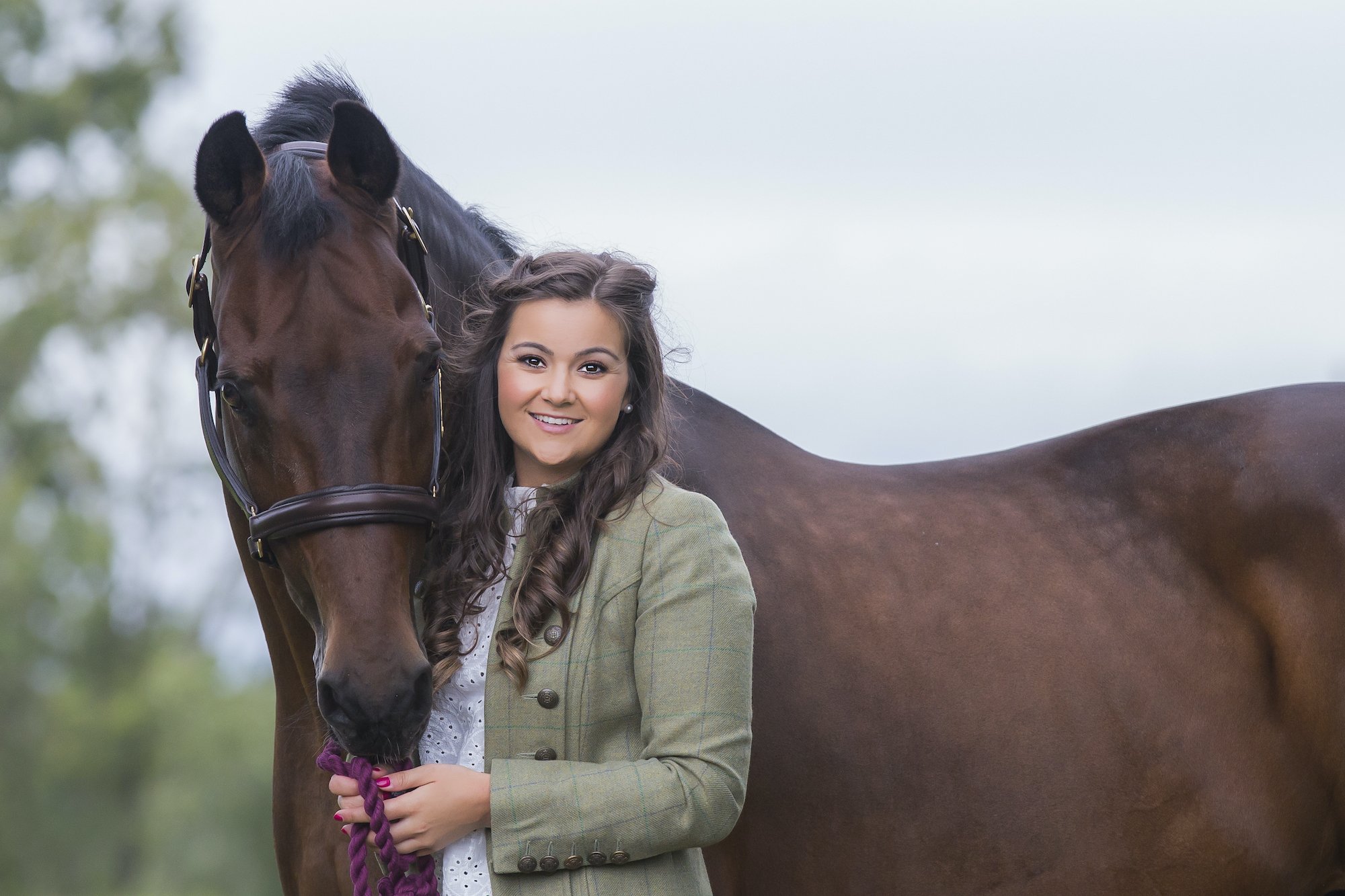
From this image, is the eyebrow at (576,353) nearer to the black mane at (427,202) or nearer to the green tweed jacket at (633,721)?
the green tweed jacket at (633,721)

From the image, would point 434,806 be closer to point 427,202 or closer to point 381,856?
point 381,856

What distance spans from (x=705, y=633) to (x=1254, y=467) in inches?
79.4

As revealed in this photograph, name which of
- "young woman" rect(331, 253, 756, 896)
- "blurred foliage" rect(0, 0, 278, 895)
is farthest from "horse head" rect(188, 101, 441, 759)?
"blurred foliage" rect(0, 0, 278, 895)

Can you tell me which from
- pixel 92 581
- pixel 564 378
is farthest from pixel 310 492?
pixel 92 581

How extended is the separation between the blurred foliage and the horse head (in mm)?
13874

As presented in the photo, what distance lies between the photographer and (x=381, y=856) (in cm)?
208

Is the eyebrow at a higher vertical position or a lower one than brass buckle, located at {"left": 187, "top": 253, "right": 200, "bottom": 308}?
lower

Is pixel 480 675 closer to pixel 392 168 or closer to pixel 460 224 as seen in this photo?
pixel 392 168

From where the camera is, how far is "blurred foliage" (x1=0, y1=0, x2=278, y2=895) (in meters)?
15.3

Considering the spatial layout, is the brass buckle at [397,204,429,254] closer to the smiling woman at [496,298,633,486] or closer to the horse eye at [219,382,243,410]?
the smiling woman at [496,298,633,486]

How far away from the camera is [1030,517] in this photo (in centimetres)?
345

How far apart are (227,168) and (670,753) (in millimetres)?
1386

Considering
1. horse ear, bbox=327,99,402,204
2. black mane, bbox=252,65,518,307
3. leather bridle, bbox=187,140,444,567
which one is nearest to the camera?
leather bridle, bbox=187,140,444,567

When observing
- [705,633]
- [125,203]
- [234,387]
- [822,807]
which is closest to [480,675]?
[705,633]
